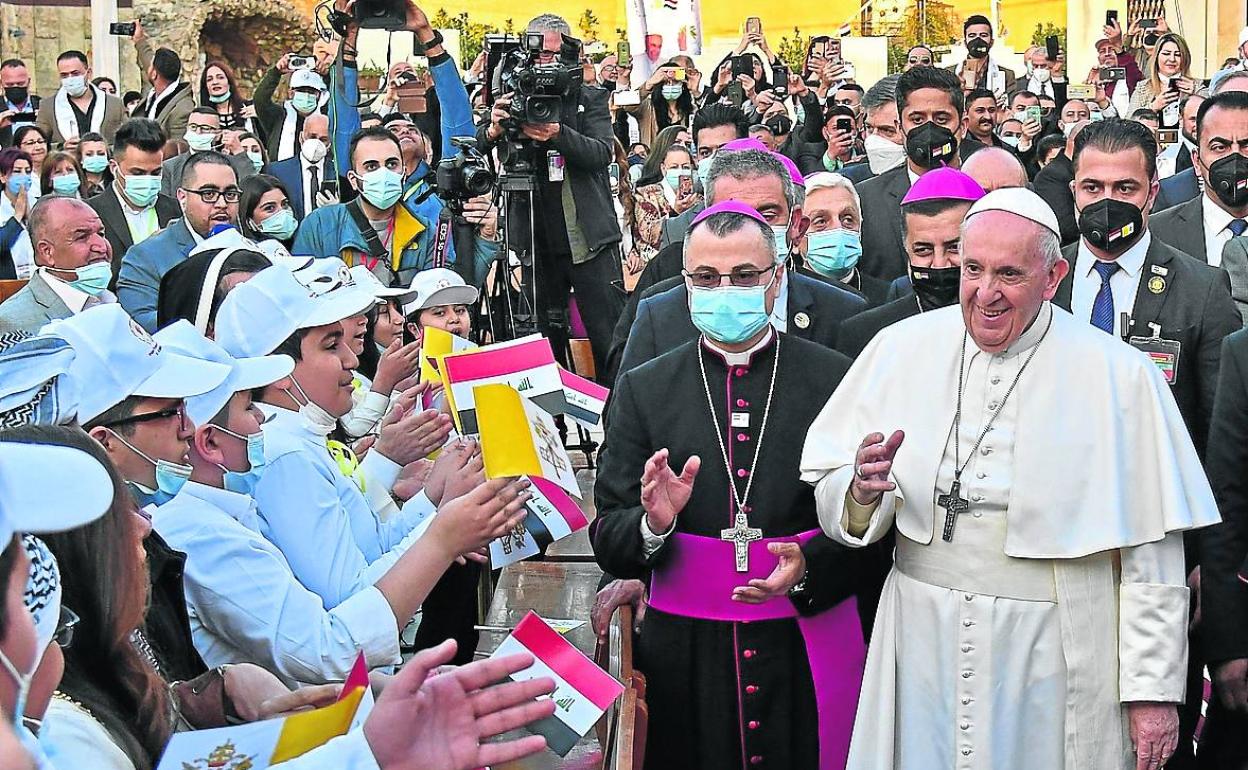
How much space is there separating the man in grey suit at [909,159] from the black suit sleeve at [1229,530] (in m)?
2.81

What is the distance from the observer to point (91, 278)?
6863 mm

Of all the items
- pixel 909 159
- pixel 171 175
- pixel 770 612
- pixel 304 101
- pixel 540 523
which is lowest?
pixel 770 612

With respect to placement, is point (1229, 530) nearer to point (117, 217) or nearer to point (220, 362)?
point (220, 362)

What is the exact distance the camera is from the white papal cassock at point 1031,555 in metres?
3.60

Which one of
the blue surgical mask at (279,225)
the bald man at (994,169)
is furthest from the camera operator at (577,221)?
the bald man at (994,169)

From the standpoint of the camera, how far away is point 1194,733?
15.0 ft

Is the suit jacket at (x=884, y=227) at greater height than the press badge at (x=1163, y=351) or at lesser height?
greater

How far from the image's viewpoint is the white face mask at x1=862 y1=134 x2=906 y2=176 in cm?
800

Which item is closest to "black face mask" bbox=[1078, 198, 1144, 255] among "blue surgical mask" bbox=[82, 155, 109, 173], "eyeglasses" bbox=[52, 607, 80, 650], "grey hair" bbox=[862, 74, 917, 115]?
"grey hair" bbox=[862, 74, 917, 115]

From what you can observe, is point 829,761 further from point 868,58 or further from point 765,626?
point 868,58

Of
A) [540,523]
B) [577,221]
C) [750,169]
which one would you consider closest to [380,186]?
[577,221]

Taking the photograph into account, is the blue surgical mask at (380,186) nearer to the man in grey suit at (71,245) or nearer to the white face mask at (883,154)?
the man in grey suit at (71,245)

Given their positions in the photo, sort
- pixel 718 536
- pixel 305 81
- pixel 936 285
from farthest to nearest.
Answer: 1. pixel 305 81
2. pixel 936 285
3. pixel 718 536

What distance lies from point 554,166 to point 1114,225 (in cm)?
415
